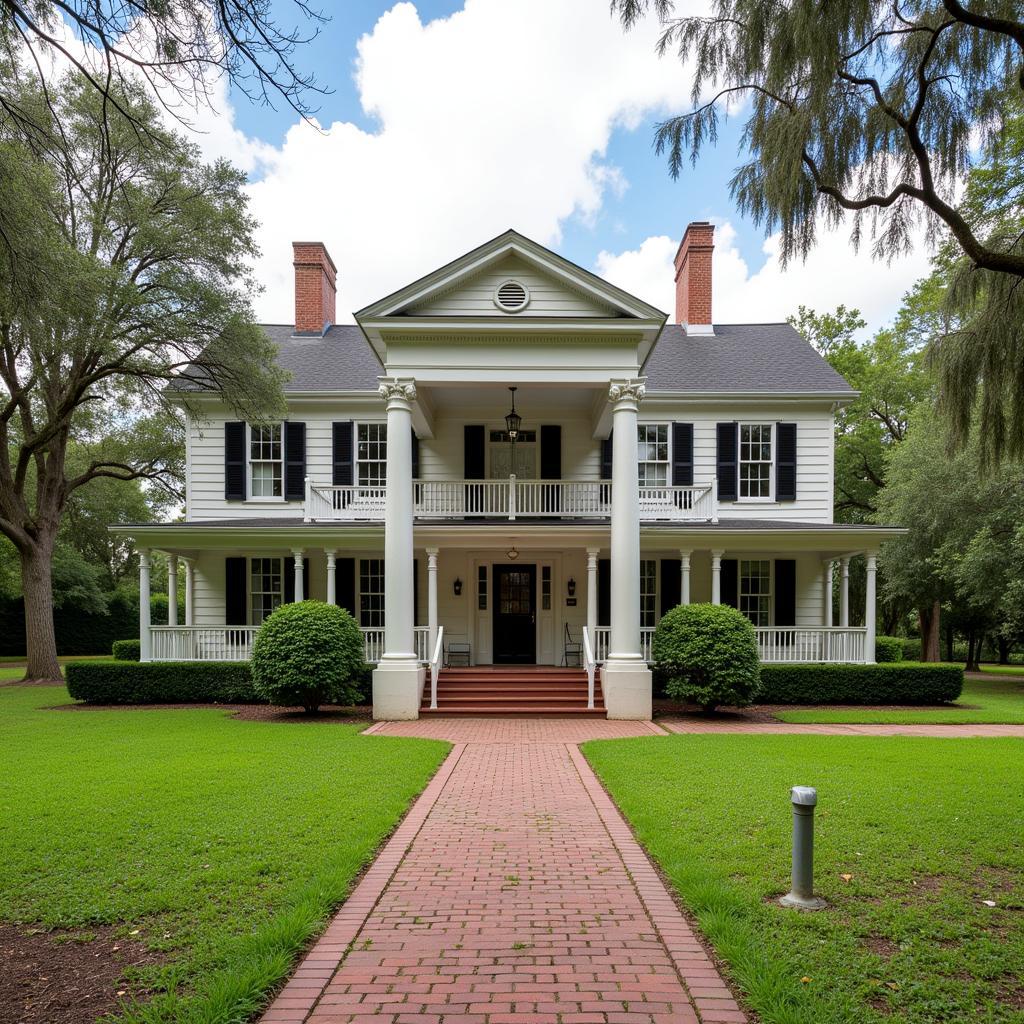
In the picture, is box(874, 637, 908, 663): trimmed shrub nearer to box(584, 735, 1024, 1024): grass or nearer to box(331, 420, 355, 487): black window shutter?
box(584, 735, 1024, 1024): grass

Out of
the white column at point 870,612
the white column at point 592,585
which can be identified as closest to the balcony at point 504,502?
the white column at point 592,585

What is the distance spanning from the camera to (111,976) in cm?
355

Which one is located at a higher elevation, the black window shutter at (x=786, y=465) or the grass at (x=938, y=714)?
the black window shutter at (x=786, y=465)

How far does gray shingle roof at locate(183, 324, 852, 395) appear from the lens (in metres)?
17.7

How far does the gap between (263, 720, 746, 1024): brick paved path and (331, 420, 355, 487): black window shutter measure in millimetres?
11843

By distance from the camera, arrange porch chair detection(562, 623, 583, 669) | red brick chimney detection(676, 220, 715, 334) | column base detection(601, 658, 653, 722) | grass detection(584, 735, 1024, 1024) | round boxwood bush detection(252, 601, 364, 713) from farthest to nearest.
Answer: red brick chimney detection(676, 220, 715, 334)
porch chair detection(562, 623, 583, 669)
column base detection(601, 658, 653, 722)
round boxwood bush detection(252, 601, 364, 713)
grass detection(584, 735, 1024, 1024)

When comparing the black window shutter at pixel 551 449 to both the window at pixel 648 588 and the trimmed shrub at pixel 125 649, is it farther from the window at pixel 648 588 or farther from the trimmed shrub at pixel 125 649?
the trimmed shrub at pixel 125 649

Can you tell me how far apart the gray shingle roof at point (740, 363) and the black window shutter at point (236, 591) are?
35.7 feet

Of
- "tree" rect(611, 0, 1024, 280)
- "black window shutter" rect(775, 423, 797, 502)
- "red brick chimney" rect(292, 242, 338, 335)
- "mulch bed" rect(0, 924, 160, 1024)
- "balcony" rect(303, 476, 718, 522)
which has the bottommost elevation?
"mulch bed" rect(0, 924, 160, 1024)

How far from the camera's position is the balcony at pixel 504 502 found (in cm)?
1600

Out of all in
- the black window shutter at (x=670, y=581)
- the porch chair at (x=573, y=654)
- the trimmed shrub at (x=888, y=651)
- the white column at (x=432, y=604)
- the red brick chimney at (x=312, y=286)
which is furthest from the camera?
the red brick chimney at (x=312, y=286)

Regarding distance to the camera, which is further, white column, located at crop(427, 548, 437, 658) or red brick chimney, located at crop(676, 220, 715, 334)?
red brick chimney, located at crop(676, 220, 715, 334)

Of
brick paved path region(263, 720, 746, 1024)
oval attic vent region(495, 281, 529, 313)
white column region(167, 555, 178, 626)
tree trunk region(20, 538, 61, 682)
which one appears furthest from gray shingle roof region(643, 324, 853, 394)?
tree trunk region(20, 538, 61, 682)

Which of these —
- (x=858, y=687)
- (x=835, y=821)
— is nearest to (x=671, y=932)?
(x=835, y=821)
